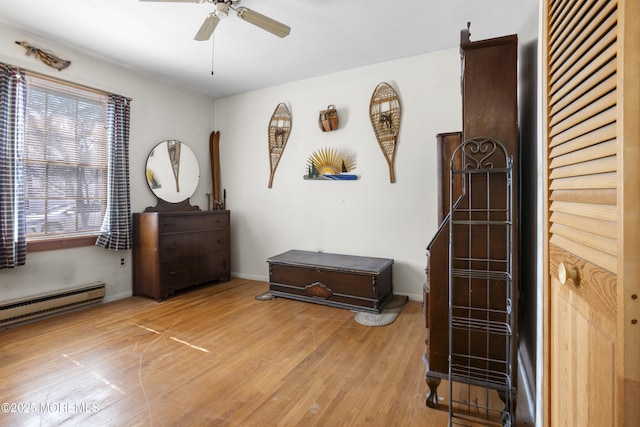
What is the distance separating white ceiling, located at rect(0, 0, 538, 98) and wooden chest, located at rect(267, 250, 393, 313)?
7.18 ft

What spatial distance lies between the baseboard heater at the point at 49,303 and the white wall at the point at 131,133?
0.10m

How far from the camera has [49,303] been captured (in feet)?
9.24

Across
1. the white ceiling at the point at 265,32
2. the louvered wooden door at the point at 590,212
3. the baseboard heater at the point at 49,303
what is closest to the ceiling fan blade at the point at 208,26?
the white ceiling at the point at 265,32

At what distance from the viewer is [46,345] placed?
7.59ft

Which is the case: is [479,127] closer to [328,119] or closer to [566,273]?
[566,273]

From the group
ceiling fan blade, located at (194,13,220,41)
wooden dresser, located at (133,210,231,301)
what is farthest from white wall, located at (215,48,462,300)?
ceiling fan blade, located at (194,13,220,41)

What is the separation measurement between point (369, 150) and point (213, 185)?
2.42 m

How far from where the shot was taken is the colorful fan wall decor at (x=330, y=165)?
3568 mm

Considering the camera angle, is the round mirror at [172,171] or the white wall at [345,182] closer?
the white wall at [345,182]

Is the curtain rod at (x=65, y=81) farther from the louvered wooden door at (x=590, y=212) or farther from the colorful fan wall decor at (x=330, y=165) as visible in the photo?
the louvered wooden door at (x=590, y=212)

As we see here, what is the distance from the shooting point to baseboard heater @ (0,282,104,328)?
260 cm

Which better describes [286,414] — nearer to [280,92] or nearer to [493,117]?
→ [493,117]

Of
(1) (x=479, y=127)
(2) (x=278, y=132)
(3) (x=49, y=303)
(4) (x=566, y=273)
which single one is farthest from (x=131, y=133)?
(4) (x=566, y=273)

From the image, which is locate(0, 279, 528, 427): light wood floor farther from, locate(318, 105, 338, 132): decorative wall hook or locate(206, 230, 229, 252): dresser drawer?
locate(318, 105, 338, 132): decorative wall hook
